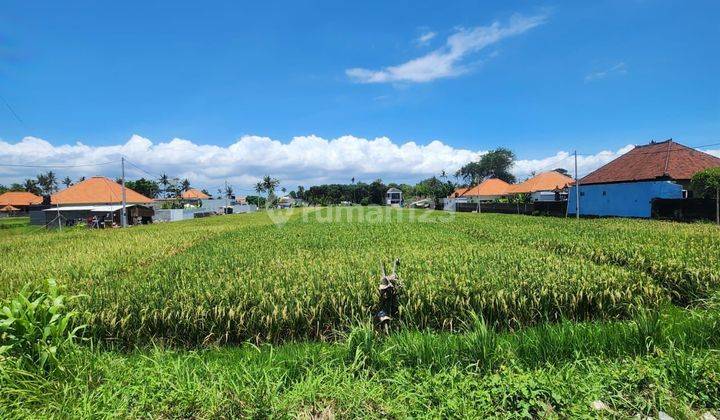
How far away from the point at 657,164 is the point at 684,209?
17.6 ft

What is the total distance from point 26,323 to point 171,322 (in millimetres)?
1858

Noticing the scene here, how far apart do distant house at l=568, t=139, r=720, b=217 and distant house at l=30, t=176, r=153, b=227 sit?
43.1m

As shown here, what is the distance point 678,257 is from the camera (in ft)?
26.0

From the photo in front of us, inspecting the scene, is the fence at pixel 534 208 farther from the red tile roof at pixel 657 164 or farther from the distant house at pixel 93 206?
the distant house at pixel 93 206

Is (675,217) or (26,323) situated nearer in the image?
(26,323)

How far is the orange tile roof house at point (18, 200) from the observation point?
69125mm

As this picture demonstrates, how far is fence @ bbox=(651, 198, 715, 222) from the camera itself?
65.8 feet

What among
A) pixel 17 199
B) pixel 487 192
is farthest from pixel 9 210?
pixel 487 192

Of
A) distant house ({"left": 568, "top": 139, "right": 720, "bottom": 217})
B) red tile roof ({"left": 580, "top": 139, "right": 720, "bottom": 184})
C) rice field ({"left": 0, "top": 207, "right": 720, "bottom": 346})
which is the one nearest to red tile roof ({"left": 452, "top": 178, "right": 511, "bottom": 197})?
distant house ({"left": 568, "top": 139, "right": 720, "bottom": 217})

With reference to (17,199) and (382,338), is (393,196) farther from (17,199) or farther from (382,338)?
(382,338)

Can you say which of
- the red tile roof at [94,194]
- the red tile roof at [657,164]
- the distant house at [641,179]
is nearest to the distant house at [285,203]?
the red tile roof at [94,194]

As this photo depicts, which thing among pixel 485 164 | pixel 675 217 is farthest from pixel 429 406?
pixel 485 164

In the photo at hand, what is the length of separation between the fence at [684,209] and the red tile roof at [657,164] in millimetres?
2155

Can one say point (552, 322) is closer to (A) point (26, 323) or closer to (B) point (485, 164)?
(A) point (26, 323)
